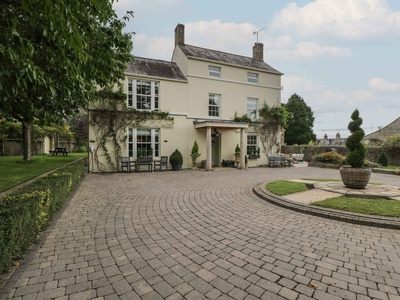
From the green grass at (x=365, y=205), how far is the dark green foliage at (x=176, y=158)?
395 inches

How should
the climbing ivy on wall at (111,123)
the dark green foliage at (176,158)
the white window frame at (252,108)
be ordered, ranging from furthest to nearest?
the white window frame at (252,108) → the dark green foliage at (176,158) → the climbing ivy on wall at (111,123)

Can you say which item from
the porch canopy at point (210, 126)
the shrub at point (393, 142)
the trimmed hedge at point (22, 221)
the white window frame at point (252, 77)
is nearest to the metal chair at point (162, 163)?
the porch canopy at point (210, 126)

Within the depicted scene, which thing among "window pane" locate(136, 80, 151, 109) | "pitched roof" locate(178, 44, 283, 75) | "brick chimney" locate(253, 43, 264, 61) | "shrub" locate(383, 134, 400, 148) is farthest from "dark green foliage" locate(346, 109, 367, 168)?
"brick chimney" locate(253, 43, 264, 61)

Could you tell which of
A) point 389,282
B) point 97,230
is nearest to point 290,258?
point 389,282

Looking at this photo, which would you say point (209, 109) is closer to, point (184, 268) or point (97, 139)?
point (97, 139)

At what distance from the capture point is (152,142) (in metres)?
15.3

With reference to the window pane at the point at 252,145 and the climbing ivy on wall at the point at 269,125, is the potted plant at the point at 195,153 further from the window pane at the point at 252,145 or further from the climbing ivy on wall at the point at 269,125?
the climbing ivy on wall at the point at 269,125

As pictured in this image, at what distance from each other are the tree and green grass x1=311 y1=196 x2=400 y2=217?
35.9 meters

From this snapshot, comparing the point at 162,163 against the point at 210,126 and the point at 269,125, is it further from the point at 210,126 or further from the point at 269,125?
the point at 269,125

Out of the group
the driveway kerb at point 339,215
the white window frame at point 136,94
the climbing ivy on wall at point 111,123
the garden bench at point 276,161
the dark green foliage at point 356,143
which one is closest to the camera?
the driveway kerb at point 339,215

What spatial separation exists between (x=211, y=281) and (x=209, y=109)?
15.3 metres

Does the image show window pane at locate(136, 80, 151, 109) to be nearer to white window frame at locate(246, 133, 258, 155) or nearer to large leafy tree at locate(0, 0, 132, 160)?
large leafy tree at locate(0, 0, 132, 160)

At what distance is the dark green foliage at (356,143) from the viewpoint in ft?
26.0

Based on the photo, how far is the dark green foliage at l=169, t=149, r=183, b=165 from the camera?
14.9 meters
